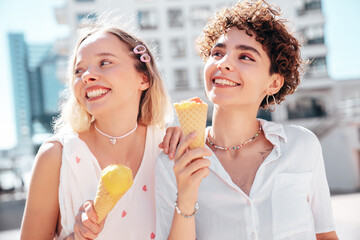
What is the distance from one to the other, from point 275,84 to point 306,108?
87.2 feet

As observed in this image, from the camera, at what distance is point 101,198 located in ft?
5.59

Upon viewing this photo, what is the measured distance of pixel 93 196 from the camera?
2.42 meters

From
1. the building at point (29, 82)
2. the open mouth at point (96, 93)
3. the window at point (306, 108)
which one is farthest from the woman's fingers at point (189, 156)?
the building at point (29, 82)

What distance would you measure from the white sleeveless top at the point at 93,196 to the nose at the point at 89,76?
0.45 m

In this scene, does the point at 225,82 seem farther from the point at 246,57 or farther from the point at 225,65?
the point at 246,57

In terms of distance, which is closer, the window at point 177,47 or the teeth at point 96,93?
the teeth at point 96,93

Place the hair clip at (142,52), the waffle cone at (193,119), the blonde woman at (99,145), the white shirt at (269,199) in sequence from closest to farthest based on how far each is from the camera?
the waffle cone at (193,119) → the white shirt at (269,199) → the blonde woman at (99,145) → the hair clip at (142,52)

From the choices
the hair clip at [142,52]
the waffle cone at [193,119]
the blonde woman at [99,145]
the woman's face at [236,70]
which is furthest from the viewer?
the hair clip at [142,52]

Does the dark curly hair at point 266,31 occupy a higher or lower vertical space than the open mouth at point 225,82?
higher

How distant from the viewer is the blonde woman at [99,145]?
2.33 meters

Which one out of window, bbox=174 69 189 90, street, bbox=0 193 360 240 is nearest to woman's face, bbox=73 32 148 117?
street, bbox=0 193 360 240

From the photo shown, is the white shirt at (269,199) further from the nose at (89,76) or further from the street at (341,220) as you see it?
the street at (341,220)

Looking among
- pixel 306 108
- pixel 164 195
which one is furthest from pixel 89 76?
pixel 306 108

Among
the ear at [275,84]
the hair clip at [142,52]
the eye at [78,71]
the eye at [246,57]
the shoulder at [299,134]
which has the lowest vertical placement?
the shoulder at [299,134]
